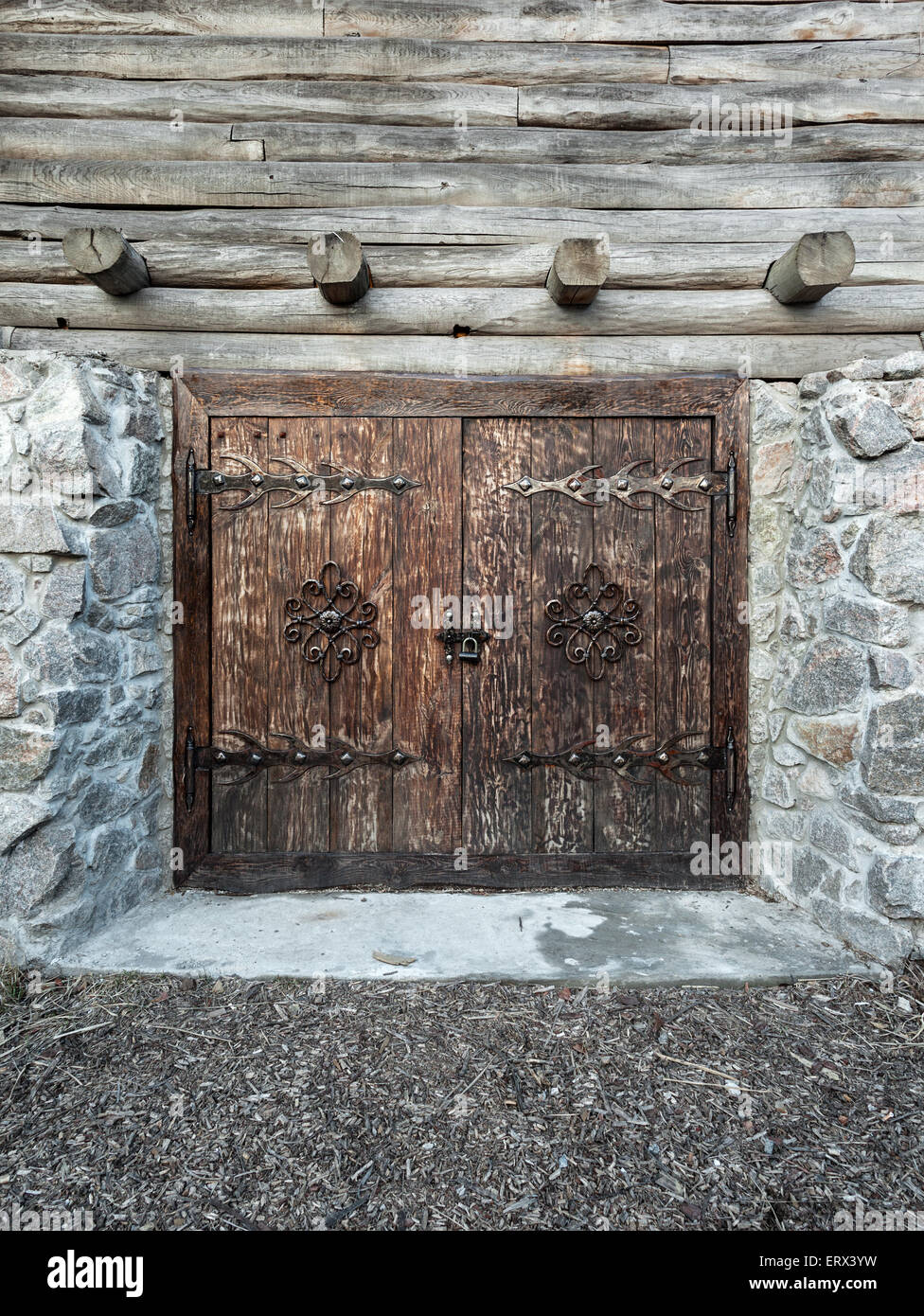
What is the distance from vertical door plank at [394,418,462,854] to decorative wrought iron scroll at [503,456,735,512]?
11.9 inches

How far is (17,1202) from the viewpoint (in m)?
1.45

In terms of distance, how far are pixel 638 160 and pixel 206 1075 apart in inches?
143

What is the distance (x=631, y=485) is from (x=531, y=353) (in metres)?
0.68

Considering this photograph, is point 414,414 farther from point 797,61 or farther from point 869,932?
point 869,932

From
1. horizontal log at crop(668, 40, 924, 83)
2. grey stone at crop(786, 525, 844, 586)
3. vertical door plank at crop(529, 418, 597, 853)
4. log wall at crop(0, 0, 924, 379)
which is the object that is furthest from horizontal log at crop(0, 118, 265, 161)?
grey stone at crop(786, 525, 844, 586)

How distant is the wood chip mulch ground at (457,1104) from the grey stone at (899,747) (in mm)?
654

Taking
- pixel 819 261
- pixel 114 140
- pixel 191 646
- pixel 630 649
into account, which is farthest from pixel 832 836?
pixel 114 140

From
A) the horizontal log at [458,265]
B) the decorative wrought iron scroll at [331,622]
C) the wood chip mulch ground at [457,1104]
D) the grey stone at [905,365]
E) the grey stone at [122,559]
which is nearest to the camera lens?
the wood chip mulch ground at [457,1104]

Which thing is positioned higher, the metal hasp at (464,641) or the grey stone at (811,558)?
the grey stone at (811,558)

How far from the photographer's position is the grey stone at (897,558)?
88.0 inches

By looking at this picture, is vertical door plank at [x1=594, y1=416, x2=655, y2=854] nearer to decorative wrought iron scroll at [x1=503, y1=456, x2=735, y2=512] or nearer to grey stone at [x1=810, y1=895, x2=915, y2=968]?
decorative wrought iron scroll at [x1=503, y1=456, x2=735, y2=512]

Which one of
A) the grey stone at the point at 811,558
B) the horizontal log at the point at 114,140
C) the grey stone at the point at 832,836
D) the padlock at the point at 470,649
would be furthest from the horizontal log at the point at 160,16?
the grey stone at the point at 832,836

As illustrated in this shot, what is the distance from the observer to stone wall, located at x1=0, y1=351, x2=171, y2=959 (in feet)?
7.34

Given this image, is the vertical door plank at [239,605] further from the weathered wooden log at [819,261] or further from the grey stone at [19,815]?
the weathered wooden log at [819,261]
